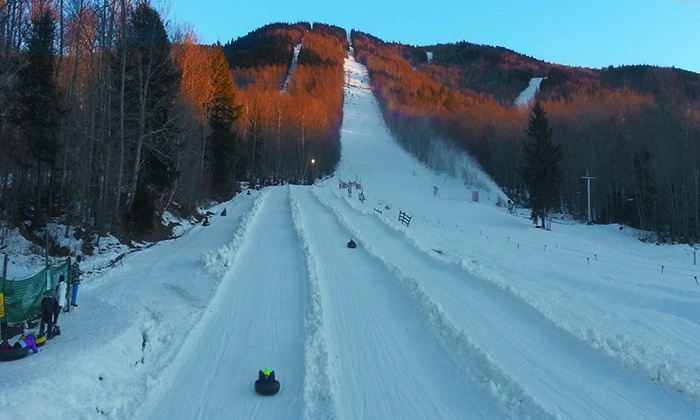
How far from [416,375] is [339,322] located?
3.07 metres

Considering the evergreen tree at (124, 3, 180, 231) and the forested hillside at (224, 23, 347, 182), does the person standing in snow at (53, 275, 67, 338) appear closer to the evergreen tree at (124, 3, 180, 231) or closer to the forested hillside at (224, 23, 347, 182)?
the evergreen tree at (124, 3, 180, 231)

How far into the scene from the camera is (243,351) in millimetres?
8930

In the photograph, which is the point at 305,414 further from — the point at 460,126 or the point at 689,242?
the point at 460,126

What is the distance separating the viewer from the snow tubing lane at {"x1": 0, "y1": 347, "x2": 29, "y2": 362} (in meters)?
7.38

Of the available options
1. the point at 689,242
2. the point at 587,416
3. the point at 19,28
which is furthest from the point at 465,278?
the point at 689,242

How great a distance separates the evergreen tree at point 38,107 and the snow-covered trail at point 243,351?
1008 cm

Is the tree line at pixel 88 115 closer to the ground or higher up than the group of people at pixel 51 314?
higher up

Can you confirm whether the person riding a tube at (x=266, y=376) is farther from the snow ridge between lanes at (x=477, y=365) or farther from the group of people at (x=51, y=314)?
the group of people at (x=51, y=314)

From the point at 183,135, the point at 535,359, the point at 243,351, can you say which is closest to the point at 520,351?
the point at 535,359

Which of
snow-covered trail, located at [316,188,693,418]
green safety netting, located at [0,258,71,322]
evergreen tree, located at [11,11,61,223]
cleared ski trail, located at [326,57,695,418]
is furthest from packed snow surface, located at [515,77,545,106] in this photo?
green safety netting, located at [0,258,71,322]

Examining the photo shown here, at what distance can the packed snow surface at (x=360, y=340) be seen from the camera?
6.79 meters

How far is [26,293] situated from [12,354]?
3587 millimetres

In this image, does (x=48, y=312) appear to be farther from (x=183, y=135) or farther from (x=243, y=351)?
(x=183, y=135)

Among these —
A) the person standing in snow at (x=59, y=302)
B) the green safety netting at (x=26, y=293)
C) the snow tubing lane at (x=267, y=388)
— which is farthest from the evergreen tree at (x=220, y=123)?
the snow tubing lane at (x=267, y=388)
